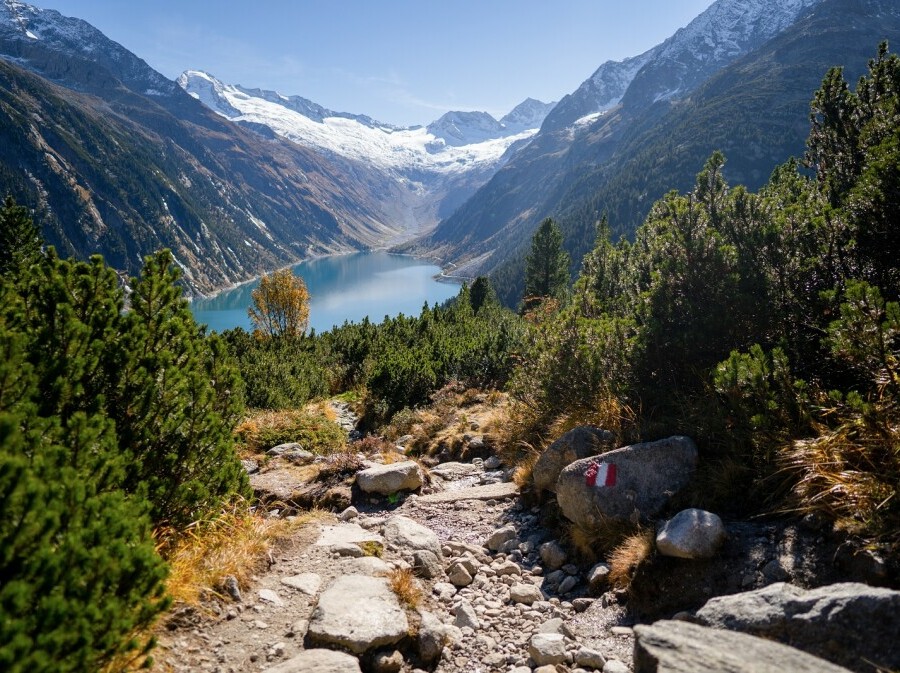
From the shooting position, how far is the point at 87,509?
285cm

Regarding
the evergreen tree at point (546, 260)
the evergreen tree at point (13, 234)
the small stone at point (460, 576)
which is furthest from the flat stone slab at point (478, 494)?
the evergreen tree at point (546, 260)

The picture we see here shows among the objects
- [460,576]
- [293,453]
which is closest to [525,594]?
[460,576]

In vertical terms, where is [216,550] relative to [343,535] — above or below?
above

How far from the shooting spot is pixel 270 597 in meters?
4.48

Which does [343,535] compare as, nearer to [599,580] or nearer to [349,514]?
[349,514]

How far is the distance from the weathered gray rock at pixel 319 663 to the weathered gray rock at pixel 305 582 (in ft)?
3.38

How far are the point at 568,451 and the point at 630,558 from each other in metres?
2.15

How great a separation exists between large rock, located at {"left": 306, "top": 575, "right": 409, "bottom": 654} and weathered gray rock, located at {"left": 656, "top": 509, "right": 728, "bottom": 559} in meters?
2.54

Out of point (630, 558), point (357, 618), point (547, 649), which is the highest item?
point (357, 618)

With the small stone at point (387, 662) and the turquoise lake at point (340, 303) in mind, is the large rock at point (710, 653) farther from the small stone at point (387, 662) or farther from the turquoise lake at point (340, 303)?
the turquoise lake at point (340, 303)

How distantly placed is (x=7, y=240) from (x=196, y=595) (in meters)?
43.6

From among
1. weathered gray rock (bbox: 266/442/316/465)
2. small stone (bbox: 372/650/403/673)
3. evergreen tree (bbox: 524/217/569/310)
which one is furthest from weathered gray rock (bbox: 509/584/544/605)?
evergreen tree (bbox: 524/217/569/310)

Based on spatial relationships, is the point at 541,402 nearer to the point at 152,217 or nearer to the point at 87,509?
the point at 87,509

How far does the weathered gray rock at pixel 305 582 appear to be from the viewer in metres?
4.70
